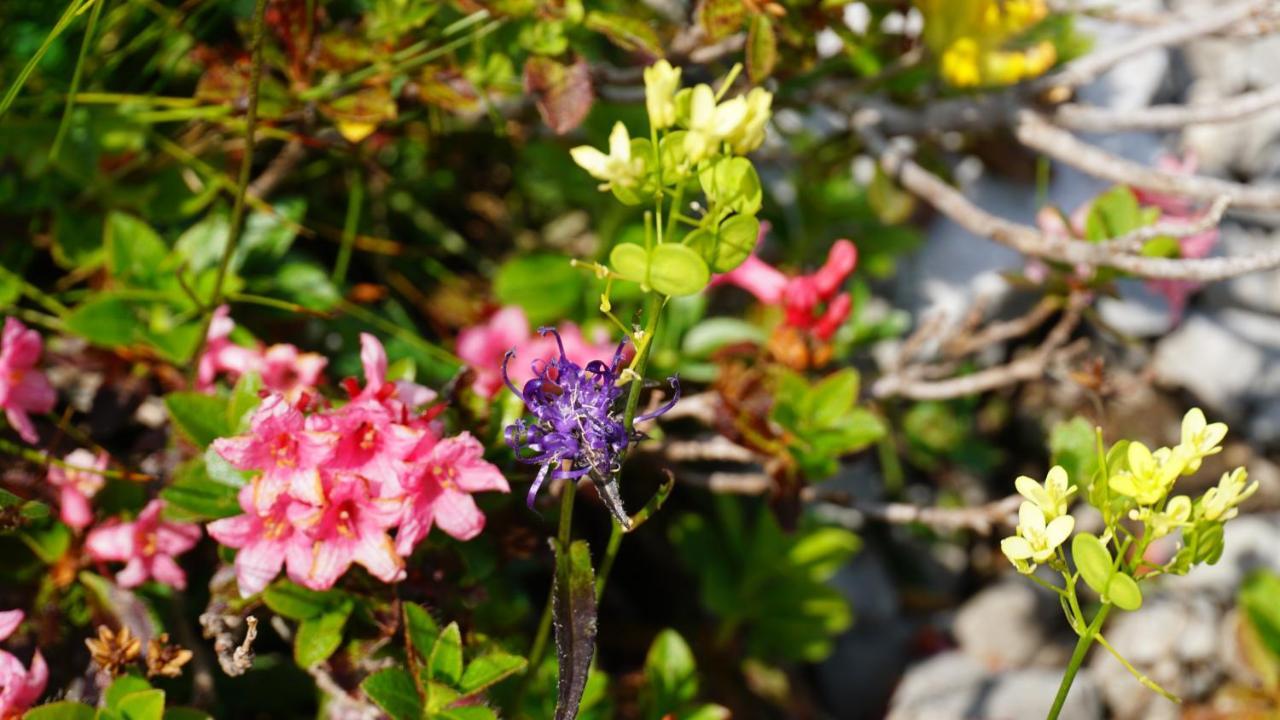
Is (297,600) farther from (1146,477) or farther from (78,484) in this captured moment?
(1146,477)

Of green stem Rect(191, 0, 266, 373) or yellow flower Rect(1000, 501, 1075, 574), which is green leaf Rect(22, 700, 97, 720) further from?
yellow flower Rect(1000, 501, 1075, 574)

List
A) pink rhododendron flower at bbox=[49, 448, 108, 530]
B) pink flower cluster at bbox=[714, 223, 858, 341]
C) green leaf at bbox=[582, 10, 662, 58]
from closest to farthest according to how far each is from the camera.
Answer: pink rhododendron flower at bbox=[49, 448, 108, 530], green leaf at bbox=[582, 10, 662, 58], pink flower cluster at bbox=[714, 223, 858, 341]

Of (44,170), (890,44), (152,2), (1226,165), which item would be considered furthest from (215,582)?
(1226,165)

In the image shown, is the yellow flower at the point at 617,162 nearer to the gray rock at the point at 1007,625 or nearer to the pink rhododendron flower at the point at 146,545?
the pink rhododendron flower at the point at 146,545

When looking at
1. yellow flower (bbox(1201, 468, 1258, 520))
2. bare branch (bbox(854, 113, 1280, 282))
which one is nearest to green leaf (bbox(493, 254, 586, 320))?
bare branch (bbox(854, 113, 1280, 282))

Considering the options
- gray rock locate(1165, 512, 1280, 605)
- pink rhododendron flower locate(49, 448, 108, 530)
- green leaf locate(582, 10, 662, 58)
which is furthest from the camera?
gray rock locate(1165, 512, 1280, 605)

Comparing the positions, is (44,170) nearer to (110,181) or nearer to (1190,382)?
(110,181)
